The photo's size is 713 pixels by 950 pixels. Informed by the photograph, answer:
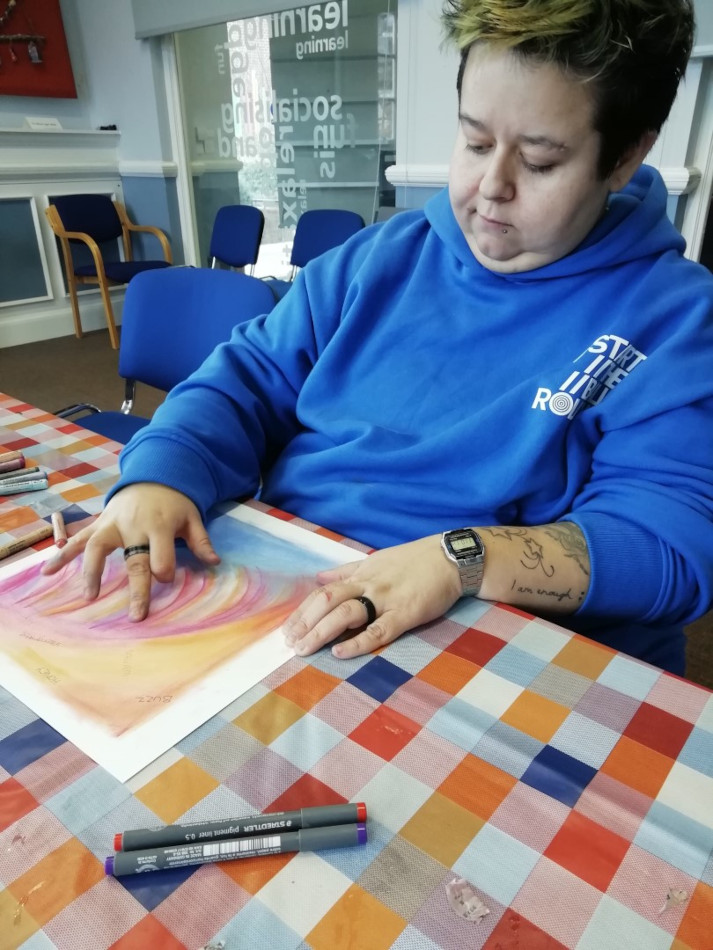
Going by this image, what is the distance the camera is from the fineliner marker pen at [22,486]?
0.85 meters

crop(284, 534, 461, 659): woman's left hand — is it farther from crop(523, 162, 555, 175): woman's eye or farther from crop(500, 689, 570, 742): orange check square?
crop(523, 162, 555, 175): woman's eye

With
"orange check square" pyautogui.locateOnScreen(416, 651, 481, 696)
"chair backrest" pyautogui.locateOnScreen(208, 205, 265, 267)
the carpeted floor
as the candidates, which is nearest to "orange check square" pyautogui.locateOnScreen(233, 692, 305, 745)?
"orange check square" pyautogui.locateOnScreen(416, 651, 481, 696)

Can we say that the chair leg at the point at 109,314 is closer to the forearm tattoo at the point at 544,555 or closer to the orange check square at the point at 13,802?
the forearm tattoo at the point at 544,555

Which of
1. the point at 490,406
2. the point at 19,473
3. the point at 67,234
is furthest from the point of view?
the point at 67,234

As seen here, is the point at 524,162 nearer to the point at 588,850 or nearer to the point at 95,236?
the point at 588,850

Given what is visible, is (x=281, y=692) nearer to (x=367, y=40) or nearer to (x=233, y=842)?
(x=233, y=842)

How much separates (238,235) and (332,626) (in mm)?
3543

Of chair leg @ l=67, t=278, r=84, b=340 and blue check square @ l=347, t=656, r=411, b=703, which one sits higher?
blue check square @ l=347, t=656, r=411, b=703

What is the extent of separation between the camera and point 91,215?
13.5 feet

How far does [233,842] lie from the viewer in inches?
15.4

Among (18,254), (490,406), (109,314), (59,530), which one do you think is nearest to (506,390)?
(490,406)

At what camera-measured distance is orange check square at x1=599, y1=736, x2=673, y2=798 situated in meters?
→ 0.45

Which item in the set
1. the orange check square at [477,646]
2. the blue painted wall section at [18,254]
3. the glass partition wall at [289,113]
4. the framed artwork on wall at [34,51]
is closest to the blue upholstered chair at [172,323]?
the orange check square at [477,646]

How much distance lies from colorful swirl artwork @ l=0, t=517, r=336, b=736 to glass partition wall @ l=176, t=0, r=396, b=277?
3149 mm
